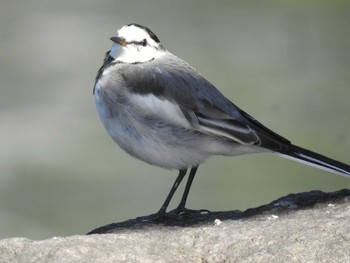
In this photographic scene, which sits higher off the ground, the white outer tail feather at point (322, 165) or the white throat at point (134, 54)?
the white throat at point (134, 54)

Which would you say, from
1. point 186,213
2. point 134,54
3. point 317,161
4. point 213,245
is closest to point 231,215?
point 186,213

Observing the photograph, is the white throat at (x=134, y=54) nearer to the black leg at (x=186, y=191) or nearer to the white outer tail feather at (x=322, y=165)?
the black leg at (x=186, y=191)

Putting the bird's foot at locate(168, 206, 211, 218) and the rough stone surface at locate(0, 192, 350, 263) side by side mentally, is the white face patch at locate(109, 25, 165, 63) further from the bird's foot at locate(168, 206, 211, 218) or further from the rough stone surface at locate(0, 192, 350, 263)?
the rough stone surface at locate(0, 192, 350, 263)

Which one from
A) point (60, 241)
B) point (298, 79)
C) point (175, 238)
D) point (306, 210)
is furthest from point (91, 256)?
point (298, 79)

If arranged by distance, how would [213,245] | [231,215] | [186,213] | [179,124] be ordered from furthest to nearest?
[186,213] < [179,124] < [231,215] < [213,245]

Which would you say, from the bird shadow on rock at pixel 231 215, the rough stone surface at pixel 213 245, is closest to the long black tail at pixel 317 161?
the bird shadow on rock at pixel 231 215

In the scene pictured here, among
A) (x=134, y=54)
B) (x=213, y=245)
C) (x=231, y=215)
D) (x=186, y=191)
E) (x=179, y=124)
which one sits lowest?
(x=213, y=245)

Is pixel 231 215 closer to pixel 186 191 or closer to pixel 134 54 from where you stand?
pixel 186 191
